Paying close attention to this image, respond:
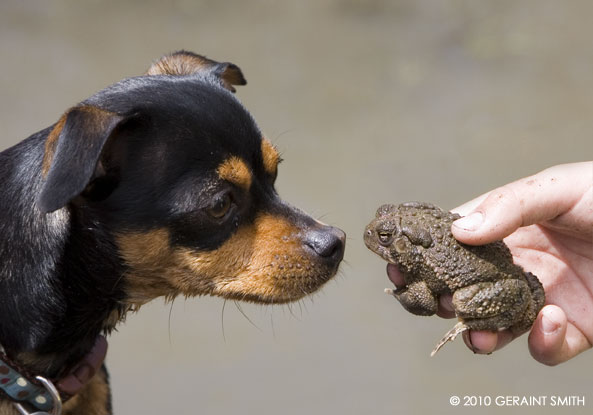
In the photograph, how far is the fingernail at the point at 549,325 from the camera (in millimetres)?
3291

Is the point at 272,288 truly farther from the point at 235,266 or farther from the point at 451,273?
the point at 451,273

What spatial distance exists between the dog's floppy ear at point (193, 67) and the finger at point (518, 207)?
1.19 metres

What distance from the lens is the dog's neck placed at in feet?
9.47

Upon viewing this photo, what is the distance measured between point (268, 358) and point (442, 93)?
3.22 meters

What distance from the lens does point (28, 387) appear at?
2910 millimetres

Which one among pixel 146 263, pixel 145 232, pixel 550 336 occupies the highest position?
pixel 145 232

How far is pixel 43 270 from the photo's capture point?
2.88m

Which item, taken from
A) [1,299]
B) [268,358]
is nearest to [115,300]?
[1,299]

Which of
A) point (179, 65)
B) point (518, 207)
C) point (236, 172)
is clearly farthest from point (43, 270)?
point (518, 207)

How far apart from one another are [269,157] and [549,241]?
1427mm

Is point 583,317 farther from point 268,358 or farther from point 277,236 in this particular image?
point 268,358

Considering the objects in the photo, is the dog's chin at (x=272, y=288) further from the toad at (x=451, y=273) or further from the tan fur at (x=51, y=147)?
the tan fur at (x=51, y=147)

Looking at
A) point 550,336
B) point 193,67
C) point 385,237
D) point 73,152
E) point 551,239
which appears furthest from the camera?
point 551,239

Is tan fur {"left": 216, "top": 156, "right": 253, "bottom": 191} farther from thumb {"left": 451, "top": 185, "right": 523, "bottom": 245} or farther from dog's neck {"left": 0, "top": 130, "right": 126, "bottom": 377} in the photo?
thumb {"left": 451, "top": 185, "right": 523, "bottom": 245}
